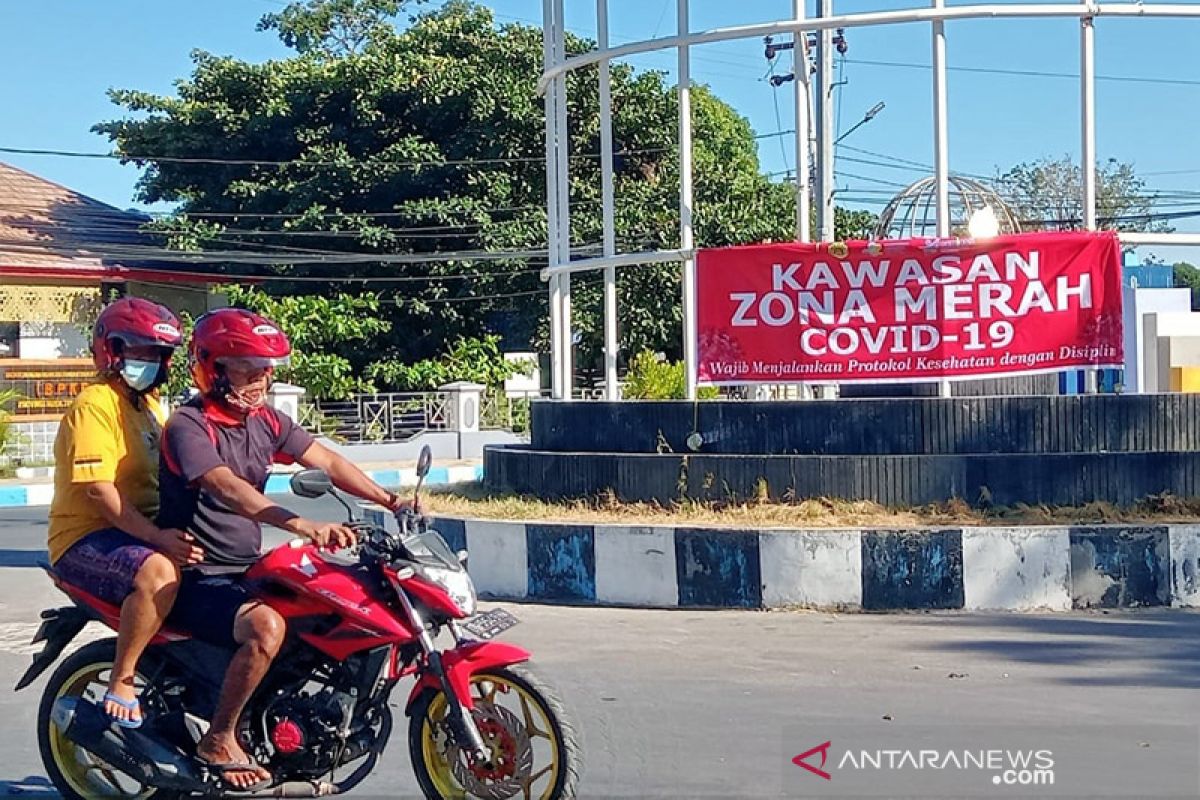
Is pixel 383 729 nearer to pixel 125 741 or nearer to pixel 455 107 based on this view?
pixel 125 741

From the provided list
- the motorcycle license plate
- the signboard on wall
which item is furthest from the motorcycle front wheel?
the signboard on wall

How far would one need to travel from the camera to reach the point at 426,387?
30.9 metres

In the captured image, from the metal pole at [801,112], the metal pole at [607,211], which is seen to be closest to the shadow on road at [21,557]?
the metal pole at [607,211]

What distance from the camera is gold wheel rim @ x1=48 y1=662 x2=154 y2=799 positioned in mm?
4980

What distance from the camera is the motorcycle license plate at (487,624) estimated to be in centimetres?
445

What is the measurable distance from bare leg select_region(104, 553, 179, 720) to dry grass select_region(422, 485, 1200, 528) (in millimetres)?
4906

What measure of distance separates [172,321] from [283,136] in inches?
1125

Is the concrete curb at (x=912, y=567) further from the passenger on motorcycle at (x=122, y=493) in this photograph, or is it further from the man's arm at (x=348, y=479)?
the passenger on motorcycle at (x=122, y=493)

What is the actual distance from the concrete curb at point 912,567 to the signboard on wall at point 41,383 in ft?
70.3

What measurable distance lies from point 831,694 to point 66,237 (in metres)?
29.3

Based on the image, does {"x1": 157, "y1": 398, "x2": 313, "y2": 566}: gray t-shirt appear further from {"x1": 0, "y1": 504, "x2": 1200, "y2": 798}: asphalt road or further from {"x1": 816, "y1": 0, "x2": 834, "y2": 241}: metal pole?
{"x1": 816, "y1": 0, "x2": 834, "y2": 241}: metal pole

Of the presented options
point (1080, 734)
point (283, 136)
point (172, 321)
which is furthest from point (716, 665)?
point (283, 136)

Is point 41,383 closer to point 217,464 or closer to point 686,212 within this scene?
point 686,212

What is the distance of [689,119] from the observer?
34.2 feet
